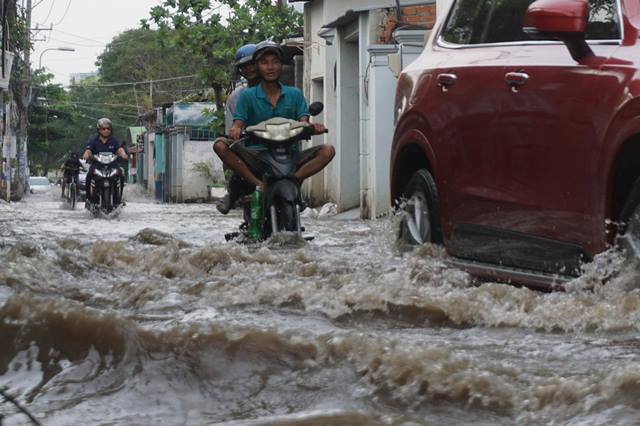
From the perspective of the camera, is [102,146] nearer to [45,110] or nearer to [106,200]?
[106,200]

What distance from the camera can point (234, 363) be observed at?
4035mm

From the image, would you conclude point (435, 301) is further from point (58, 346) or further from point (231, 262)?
point (231, 262)

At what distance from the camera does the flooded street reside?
3.45 m

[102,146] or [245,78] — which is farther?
[102,146]

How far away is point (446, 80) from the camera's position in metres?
6.18

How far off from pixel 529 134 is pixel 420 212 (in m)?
1.50

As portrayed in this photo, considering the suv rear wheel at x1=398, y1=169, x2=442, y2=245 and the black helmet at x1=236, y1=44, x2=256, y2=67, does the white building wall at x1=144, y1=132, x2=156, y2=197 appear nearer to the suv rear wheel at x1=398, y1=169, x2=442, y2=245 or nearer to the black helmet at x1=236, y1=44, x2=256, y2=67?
the black helmet at x1=236, y1=44, x2=256, y2=67

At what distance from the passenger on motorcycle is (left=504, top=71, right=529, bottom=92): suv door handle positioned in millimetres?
3935

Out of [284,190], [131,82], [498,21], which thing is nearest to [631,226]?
[498,21]

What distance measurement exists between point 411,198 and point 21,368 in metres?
3.14

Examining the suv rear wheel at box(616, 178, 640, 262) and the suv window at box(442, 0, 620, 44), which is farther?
the suv window at box(442, 0, 620, 44)

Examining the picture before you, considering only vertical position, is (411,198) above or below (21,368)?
above

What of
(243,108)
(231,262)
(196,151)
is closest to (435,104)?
(231,262)

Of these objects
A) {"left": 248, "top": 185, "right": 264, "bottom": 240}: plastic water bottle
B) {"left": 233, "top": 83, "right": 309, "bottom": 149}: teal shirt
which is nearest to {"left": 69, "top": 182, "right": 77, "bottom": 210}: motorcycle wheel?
{"left": 233, "top": 83, "right": 309, "bottom": 149}: teal shirt
